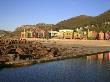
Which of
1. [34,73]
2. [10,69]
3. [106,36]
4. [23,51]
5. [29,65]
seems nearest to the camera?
[34,73]

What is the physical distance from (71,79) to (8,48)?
3153 cm

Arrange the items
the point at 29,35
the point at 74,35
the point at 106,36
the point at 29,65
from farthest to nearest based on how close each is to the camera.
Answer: the point at 29,35, the point at 74,35, the point at 106,36, the point at 29,65

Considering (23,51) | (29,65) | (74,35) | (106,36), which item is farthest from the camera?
(74,35)

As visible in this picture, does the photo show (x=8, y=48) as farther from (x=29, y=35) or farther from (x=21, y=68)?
(x=29, y=35)

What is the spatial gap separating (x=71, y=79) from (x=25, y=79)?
5.95m

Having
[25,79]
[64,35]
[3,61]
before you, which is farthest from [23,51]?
[64,35]

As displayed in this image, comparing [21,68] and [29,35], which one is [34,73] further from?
[29,35]

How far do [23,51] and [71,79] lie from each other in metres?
28.2

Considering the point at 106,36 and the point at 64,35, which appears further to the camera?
the point at 64,35

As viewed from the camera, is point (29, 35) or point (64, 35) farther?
point (29, 35)

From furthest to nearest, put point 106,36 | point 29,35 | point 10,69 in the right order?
1. point 29,35
2. point 106,36
3. point 10,69

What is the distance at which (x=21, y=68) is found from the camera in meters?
40.7

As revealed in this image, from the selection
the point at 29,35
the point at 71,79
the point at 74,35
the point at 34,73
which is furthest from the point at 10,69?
the point at 29,35

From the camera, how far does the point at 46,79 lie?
106 feet
